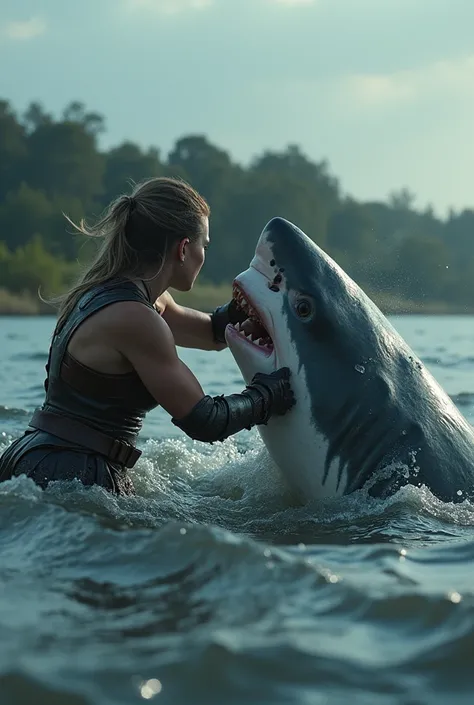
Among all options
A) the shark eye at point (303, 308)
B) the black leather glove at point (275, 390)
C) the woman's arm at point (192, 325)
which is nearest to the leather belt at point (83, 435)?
the black leather glove at point (275, 390)

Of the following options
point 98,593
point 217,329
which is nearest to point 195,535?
point 98,593

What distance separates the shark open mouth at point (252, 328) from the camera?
15.9 ft

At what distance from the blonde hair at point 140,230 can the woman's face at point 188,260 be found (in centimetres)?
3

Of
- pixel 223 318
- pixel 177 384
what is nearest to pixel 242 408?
pixel 177 384

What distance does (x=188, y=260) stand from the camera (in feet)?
16.7

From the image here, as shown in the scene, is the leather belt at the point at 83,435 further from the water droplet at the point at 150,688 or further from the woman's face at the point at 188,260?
the water droplet at the point at 150,688

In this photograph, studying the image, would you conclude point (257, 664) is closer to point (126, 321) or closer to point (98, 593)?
point (98, 593)

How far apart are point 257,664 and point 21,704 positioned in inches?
22.1

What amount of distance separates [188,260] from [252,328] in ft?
1.42

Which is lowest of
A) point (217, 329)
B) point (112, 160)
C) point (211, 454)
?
point (211, 454)

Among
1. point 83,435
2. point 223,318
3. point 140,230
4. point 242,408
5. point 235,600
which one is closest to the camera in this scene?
point 235,600

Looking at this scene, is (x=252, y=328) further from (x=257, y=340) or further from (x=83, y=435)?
(x=83, y=435)

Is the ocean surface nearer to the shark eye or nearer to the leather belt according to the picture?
the leather belt

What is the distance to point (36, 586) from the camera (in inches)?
138
